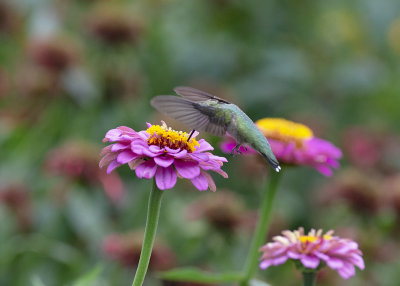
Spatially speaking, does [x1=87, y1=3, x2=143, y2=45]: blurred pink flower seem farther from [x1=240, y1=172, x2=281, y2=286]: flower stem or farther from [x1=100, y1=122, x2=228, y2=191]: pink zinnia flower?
[x1=100, y1=122, x2=228, y2=191]: pink zinnia flower

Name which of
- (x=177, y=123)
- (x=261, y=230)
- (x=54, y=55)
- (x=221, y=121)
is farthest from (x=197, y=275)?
(x=54, y=55)

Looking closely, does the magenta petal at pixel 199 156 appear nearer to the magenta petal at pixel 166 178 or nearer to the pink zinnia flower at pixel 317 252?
the magenta petal at pixel 166 178

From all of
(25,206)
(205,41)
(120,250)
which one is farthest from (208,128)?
(205,41)

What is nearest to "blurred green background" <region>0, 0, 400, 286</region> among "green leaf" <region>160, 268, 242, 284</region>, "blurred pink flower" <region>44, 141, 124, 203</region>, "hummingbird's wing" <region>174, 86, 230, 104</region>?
"blurred pink flower" <region>44, 141, 124, 203</region>

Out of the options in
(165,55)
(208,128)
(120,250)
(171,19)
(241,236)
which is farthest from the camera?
(171,19)

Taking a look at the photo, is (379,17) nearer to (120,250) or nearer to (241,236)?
(241,236)

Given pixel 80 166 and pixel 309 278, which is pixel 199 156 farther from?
pixel 80 166

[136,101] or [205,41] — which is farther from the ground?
[205,41]
